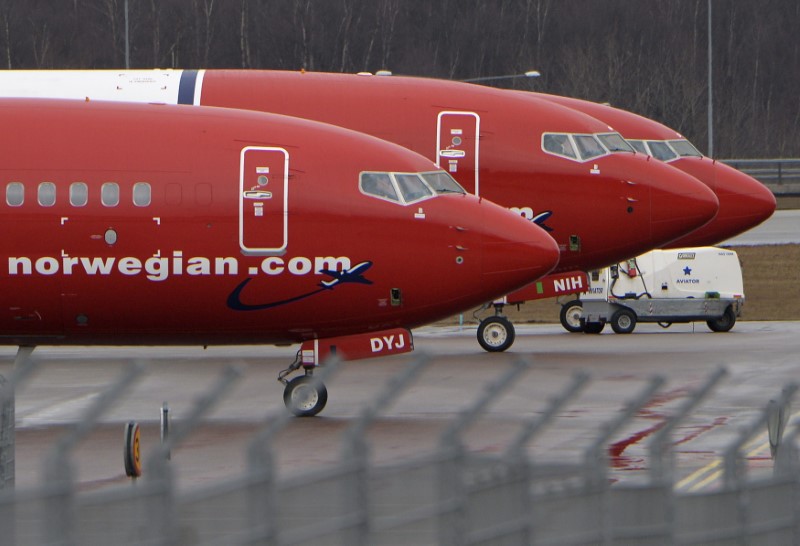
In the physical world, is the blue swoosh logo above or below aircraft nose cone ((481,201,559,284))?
below

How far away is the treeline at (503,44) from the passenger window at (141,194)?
5666cm

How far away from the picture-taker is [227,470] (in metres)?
6.46

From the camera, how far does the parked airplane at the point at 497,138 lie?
24.6m

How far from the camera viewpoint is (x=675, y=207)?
25.7 metres

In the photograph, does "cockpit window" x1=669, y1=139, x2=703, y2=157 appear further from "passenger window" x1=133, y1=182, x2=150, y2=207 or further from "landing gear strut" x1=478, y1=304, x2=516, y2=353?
"passenger window" x1=133, y1=182, x2=150, y2=207

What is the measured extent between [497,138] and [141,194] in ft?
24.7

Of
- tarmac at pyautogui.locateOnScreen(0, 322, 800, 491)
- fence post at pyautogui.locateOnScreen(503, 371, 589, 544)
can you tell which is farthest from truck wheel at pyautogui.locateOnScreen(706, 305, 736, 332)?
fence post at pyautogui.locateOnScreen(503, 371, 589, 544)

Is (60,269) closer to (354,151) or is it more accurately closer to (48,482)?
(354,151)

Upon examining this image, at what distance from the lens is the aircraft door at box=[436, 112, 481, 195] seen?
24859 millimetres

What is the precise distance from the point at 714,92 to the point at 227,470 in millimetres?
83392

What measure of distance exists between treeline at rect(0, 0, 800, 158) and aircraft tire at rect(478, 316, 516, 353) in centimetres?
4966

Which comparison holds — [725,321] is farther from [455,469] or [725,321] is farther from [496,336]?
[455,469]

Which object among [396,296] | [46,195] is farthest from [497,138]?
[46,195]

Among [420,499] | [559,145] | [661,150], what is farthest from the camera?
[661,150]
